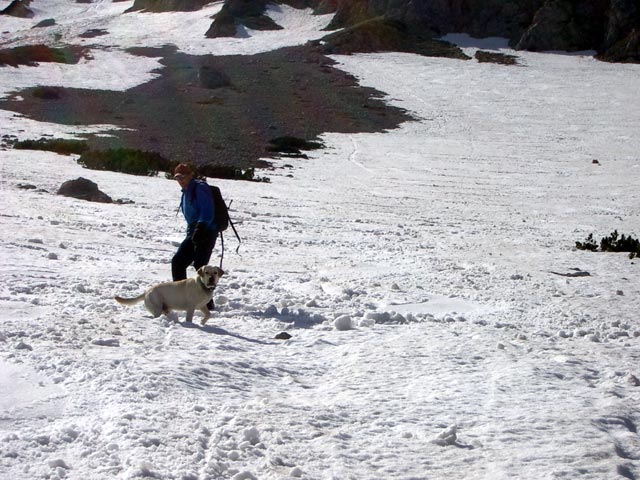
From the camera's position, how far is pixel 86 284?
8758 millimetres

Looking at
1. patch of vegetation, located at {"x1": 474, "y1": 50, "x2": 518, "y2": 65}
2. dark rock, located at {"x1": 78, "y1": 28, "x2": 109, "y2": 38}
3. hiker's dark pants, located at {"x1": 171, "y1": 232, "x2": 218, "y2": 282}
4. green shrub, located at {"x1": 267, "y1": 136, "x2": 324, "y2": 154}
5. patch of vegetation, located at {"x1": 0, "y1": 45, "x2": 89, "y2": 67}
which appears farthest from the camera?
dark rock, located at {"x1": 78, "y1": 28, "x2": 109, "y2": 38}

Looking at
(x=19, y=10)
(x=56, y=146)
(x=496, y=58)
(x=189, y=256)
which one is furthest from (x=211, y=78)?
(x=19, y=10)

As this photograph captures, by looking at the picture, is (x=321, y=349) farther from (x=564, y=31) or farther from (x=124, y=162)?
(x=564, y=31)

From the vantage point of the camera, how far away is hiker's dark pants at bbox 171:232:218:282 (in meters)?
8.64

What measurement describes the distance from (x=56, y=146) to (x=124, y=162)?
473cm

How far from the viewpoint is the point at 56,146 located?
28.0 meters

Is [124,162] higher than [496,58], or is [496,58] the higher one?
[496,58]

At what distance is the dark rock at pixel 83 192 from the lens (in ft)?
55.9

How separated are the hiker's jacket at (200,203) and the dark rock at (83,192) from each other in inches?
354

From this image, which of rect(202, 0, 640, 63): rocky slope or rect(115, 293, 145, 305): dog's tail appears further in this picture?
rect(202, 0, 640, 63): rocky slope

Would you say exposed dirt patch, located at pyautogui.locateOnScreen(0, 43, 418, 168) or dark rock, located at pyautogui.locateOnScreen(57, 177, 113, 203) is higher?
exposed dirt patch, located at pyautogui.locateOnScreen(0, 43, 418, 168)

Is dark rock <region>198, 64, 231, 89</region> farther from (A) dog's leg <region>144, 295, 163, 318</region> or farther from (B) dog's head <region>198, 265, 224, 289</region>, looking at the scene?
(B) dog's head <region>198, 265, 224, 289</region>

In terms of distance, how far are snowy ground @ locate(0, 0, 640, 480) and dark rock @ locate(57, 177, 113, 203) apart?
22.2 inches

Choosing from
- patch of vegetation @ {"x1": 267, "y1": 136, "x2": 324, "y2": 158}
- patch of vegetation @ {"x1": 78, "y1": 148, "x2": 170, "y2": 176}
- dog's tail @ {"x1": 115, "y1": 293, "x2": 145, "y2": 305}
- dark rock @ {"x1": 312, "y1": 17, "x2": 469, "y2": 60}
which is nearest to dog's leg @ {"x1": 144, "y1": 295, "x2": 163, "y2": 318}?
dog's tail @ {"x1": 115, "y1": 293, "x2": 145, "y2": 305}
